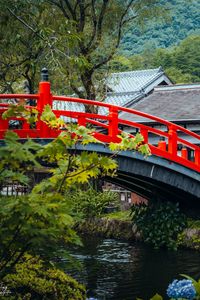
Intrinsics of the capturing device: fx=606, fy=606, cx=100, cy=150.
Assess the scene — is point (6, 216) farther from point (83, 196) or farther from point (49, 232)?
point (83, 196)

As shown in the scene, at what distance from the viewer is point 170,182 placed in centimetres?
1606

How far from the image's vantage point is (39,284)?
29.6ft

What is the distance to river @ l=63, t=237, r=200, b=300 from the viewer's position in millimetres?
13141

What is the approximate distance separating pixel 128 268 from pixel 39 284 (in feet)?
22.7

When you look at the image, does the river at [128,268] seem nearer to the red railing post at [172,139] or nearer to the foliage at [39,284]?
the red railing post at [172,139]

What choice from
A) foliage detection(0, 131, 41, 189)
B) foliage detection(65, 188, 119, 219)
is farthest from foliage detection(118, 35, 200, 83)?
foliage detection(0, 131, 41, 189)

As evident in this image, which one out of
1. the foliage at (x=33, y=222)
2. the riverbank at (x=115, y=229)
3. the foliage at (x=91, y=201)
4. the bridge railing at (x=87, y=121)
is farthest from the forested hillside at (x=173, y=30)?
the foliage at (x=33, y=222)

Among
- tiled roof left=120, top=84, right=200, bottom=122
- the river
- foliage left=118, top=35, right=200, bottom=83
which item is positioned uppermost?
foliage left=118, top=35, right=200, bottom=83

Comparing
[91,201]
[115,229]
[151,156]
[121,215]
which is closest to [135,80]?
[91,201]

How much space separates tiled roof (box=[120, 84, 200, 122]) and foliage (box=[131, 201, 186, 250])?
18.7 feet

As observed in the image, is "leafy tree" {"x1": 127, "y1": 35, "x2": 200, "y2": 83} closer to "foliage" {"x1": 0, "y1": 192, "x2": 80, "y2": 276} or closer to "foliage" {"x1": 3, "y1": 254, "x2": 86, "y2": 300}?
"foliage" {"x1": 3, "y1": 254, "x2": 86, "y2": 300}

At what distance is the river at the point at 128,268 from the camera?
13141 mm

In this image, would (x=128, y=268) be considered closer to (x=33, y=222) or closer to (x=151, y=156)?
(x=151, y=156)

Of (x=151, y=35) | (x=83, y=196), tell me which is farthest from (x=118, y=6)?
(x=151, y=35)
